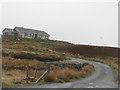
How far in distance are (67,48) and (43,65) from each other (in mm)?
26745

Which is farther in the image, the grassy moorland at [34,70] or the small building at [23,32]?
the small building at [23,32]

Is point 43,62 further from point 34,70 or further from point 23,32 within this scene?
point 23,32

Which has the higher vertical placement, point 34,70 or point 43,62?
point 43,62

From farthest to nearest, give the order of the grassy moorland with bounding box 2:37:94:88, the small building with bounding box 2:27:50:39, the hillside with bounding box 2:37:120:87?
the small building with bounding box 2:27:50:39
the hillside with bounding box 2:37:120:87
the grassy moorland with bounding box 2:37:94:88

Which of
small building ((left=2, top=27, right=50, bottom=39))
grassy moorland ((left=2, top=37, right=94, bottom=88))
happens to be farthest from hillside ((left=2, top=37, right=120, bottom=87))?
small building ((left=2, top=27, right=50, bottom=39))

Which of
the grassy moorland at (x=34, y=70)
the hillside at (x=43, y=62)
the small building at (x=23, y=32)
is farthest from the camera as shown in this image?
the small building at (x=23, y=32)

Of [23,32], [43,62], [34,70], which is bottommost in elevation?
[34,70]

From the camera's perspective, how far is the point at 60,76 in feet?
56.1

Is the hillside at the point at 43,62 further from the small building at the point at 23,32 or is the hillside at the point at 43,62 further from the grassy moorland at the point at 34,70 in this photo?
the small building at the point at 23,32

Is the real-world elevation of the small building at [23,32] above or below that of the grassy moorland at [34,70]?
above

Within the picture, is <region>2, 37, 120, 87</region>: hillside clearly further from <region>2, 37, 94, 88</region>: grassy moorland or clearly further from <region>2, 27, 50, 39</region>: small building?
Answer: <region>2, 27, 50, 39</region>: small building

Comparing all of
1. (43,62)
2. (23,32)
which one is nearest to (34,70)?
(43,62)

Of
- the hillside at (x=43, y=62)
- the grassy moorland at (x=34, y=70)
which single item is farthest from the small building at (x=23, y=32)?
the grassy moorland at (x=34, y=70)

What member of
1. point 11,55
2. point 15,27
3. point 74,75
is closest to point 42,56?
point 11,55
